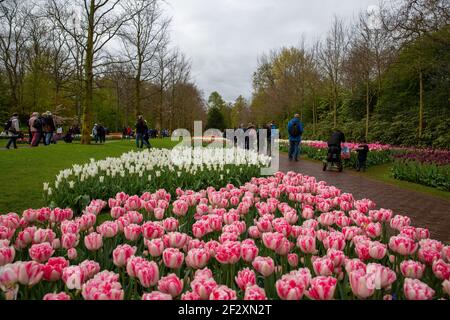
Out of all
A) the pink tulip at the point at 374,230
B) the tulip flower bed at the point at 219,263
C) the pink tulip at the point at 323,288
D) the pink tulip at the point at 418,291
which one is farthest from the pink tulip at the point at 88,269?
the pink tulip at the point at 374,230

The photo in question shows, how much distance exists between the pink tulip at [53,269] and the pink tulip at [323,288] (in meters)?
1.33

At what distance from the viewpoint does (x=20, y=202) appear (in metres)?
5.80

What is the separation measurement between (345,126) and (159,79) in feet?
60.9

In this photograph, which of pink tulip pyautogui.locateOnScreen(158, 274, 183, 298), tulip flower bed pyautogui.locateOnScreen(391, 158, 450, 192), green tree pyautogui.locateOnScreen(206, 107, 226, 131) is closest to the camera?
pink tulip pyautogui.locateOnScreen(158, 274, 183, 298)

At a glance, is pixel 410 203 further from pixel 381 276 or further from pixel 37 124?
pixel 37 124

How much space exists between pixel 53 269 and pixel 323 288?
140 cm

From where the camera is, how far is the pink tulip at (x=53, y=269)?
1882 mm

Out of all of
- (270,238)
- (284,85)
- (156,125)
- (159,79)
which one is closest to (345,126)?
(284,85)

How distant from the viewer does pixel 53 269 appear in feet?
6.17

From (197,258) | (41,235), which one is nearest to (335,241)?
(197,258)

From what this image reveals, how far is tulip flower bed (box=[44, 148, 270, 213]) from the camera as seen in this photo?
525cm

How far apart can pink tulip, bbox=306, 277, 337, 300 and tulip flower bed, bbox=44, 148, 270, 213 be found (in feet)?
11.8

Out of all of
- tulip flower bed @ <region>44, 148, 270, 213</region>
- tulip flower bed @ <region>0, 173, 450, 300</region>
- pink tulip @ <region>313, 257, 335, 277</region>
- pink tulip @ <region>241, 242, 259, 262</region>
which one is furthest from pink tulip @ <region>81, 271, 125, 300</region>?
tulip flower bed @ <region>44, 148, 270, 213</region>

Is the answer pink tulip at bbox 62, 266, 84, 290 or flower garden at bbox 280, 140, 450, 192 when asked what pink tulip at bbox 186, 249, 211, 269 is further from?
flower garden at bbox 280, 140, 450, 192
